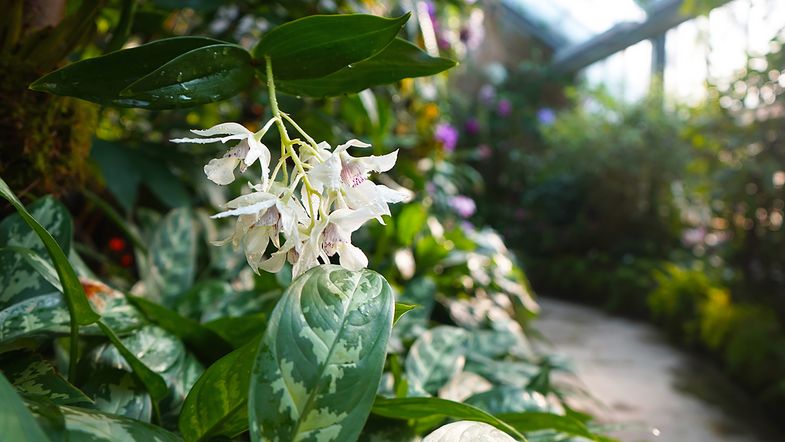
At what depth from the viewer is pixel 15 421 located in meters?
0.22

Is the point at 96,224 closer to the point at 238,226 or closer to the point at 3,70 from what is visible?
the point at 3,70

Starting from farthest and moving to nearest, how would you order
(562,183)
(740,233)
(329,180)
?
(562,183) → (740,233) → (329,180)

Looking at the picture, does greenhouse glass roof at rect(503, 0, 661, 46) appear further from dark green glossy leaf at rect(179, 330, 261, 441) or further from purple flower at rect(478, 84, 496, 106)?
dark green glossy leaf at rect(179, 330, 261, 441)

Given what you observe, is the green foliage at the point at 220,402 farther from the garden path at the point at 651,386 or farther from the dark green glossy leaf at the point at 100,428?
the garden path at the point at 651,386

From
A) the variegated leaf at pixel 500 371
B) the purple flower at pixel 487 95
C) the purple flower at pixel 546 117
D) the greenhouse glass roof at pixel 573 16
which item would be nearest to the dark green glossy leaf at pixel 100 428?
the variegated leaf at pixel 500 371

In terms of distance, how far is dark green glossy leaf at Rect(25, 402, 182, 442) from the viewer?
0.28m

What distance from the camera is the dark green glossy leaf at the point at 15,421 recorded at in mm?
216

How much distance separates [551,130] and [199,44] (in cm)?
573

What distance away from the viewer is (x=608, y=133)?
5.09 metres

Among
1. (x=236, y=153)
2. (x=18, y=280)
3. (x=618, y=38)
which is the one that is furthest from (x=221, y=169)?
(x=618, y=38)

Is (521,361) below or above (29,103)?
below

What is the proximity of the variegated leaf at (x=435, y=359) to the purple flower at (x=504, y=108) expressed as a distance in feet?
20.2

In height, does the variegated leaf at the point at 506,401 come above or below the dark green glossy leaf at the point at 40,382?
below

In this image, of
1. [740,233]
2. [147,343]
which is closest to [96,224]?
[147,343]
